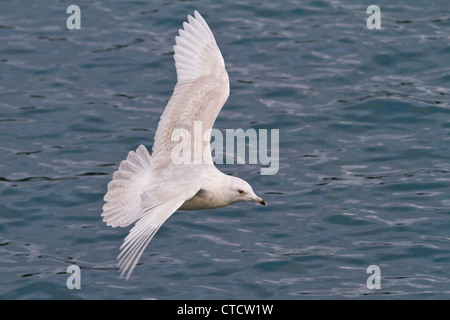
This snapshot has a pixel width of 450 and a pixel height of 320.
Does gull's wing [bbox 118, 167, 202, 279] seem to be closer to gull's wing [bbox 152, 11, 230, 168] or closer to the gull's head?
the gull's head

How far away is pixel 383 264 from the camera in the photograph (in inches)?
426

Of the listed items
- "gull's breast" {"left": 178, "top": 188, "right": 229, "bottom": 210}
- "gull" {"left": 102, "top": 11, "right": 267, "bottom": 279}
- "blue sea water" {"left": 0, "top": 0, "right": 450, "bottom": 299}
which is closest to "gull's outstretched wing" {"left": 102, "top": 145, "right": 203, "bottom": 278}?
"gull" {"left": 102, "top": 11, "right": 267, "bottom": 279}

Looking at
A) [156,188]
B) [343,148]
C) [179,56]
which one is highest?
[179,56]

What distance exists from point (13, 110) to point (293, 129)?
144 inches

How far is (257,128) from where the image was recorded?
13.5 meters

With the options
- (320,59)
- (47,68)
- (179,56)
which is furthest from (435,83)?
(47,68)

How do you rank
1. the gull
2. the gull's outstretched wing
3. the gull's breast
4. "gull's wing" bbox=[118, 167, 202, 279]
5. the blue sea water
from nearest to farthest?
"gull's wing" bbox=[118, 167, 202, 279] < the gull's outstretched wing < the gull < the gull's breast < the blue sea water

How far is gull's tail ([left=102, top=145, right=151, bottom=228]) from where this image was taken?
10.3m

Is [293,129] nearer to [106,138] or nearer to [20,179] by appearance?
[106,138]

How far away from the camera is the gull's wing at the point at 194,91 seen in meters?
11.1

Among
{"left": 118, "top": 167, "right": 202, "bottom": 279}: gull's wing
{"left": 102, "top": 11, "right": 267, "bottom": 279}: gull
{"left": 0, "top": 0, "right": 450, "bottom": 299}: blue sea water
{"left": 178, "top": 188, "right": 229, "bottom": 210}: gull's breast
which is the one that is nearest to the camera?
{"left": 118, "top": 167, "right": 202, "bottom": 279}: gull's wing

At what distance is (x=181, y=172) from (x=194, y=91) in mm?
1200

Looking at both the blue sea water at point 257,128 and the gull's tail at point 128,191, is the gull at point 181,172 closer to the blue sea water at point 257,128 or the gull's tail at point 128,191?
the gull's tail at point 128,191

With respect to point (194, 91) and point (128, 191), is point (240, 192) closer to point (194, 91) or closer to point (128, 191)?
point (128, 191)
